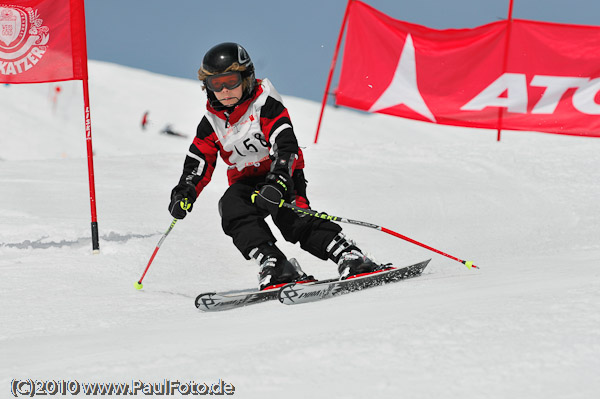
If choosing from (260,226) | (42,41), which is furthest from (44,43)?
(260,226)

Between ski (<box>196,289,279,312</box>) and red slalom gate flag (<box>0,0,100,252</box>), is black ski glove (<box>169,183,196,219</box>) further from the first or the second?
red slalom gate flag (<box>0,0,100,252</box>)

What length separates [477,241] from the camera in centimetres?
564

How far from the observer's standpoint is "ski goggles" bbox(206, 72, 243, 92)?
3602mm

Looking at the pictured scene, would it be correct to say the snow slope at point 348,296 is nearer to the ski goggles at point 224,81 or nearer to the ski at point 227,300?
the ski at point 227,300

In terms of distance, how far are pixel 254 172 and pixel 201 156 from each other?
34 cm

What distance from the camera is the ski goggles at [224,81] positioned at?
3.60m

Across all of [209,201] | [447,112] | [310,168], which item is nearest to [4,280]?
[209,201]

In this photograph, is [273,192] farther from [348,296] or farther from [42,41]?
[42,41]

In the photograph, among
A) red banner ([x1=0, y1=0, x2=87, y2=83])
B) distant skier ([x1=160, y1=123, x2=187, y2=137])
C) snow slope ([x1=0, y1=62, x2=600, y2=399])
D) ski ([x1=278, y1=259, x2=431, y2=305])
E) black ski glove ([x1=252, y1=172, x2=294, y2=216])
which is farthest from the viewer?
distant skier ([x1=160, y1=123, x2=187, y2=137])

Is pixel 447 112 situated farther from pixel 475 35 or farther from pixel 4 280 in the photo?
pixel 4 280

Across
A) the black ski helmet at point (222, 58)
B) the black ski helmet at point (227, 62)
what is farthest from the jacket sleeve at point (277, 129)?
the black ski helmet at point (222, 58)

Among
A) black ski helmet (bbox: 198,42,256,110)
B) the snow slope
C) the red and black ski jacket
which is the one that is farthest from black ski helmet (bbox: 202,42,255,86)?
the snow slope

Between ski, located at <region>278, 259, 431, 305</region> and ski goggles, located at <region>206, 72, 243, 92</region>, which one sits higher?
ski goggles, located at <region>206, 72, 243, 92</region>

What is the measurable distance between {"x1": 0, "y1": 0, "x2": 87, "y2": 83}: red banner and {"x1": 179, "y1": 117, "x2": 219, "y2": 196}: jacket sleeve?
1.79m
